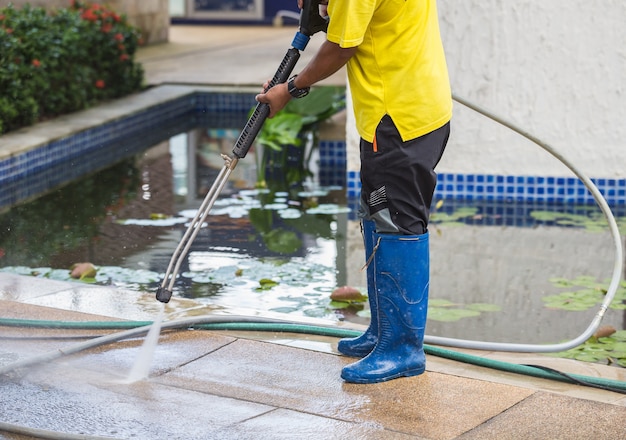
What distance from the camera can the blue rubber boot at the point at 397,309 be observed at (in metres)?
3.46

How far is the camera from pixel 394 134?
11.1ft

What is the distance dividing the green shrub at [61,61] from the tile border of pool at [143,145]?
0.18 m

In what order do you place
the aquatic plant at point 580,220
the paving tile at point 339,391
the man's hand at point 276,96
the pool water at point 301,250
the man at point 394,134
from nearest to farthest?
the paving tile at point 339,391, the man at point 394,134, the man's hand at point 276,96, the pool water at point 301,250, the aquatic plant at point 580,220

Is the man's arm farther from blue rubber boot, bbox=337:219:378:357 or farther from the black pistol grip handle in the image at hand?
blue rubber boot, bbox=337:219:378:357

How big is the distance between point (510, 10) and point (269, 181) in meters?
2.19

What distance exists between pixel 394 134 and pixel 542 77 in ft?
13.3

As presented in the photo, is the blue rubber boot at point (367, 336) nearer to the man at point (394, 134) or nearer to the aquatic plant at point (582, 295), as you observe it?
the man at point (394, 134)

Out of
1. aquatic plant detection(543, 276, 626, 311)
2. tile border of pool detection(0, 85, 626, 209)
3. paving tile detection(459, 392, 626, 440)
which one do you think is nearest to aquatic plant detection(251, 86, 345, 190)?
tile border of pool detection(0, 85, 626, 209)

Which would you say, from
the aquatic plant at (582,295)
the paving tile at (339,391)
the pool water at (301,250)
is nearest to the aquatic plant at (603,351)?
the pool water at (301,250)

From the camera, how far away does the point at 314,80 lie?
341cm

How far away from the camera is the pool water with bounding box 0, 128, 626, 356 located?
488 centimetres

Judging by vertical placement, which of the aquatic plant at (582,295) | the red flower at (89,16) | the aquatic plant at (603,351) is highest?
the red flower at (89,16)

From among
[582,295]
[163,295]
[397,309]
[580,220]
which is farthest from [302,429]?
[580,220]

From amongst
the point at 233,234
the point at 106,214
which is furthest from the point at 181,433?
the point at 106,214
